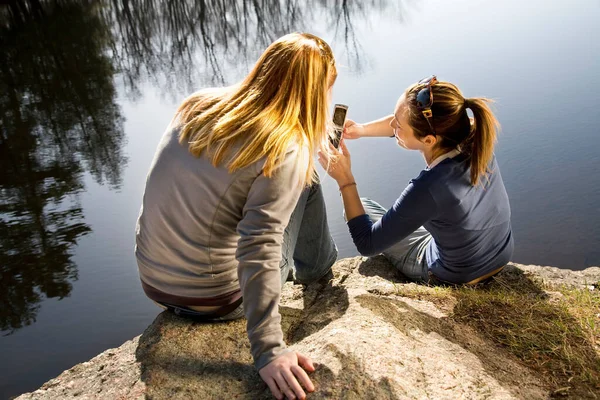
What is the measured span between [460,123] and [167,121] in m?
4.52

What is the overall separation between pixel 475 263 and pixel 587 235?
142 cm

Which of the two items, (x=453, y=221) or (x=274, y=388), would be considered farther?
(x=453, y=221)

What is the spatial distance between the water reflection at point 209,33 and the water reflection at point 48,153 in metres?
0.67

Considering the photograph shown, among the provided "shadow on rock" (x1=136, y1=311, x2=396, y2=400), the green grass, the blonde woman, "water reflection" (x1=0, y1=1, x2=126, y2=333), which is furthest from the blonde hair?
"water reflection" (x1=0, y1=1, x2=126, y2=333)

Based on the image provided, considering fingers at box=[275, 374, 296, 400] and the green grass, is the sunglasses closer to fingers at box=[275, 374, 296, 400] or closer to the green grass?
the green grass

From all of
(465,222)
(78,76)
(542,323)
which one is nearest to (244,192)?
(465,222)

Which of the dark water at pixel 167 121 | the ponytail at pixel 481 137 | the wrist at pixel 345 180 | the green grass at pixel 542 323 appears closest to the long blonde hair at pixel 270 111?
the wrist at pixel 345 180

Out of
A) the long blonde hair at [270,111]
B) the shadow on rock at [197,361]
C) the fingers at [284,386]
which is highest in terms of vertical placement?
the long blonde hair at [270,111]

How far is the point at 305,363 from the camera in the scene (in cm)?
154

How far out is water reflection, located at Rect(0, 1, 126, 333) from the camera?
3627mm

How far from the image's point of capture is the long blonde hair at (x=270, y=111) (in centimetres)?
157

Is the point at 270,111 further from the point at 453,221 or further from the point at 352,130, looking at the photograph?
the point at 352,130

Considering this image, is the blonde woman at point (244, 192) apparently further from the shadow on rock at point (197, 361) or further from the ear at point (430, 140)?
the ear at point (430, 140)

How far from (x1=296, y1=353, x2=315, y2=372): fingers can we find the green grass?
2.39 ft
